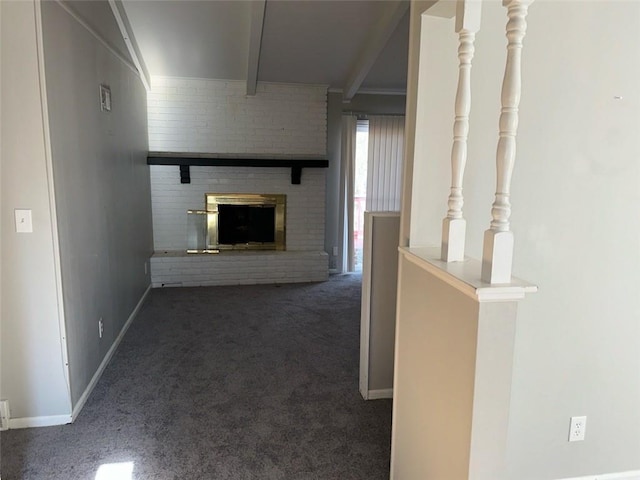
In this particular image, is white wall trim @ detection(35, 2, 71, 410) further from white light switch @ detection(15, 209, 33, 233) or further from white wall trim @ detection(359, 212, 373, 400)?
white wall trim @ detection(359, 212, 373, 400)

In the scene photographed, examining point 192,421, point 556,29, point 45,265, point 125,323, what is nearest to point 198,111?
point 125,323

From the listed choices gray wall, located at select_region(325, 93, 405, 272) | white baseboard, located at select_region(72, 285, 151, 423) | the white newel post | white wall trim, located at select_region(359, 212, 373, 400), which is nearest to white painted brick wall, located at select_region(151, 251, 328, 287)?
gray wall, located at select_region(325, 93, 405, 272)

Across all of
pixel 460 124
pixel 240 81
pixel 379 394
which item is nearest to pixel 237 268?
pixel 240 81

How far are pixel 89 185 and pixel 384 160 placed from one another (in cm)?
390

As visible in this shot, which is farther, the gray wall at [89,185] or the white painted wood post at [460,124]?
the gray wall at [89,185]

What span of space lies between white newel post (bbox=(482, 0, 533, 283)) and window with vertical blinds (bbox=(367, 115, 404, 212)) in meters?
4.65

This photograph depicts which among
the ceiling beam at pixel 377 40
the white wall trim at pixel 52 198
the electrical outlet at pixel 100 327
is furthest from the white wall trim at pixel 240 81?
→ the electrical outlet at pixel 100 327

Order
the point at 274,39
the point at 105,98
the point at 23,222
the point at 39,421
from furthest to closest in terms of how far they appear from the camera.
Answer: the point at 274,39 → the point at 105,98 → the point at 39,421 → the point at 23,222

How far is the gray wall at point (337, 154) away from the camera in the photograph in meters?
5.56

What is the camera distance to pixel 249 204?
532cm

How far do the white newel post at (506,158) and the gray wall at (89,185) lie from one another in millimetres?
2068

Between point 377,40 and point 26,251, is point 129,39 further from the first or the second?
point 26,251

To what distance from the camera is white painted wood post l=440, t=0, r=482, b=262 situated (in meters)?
1.23

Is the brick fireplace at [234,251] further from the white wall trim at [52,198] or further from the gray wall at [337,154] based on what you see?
the white wall trim at [52,198]
